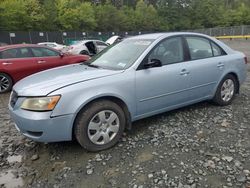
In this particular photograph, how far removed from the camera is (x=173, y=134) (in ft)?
13.3

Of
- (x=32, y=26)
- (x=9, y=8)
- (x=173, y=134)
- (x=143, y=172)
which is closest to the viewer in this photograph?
(x=143, y=172)

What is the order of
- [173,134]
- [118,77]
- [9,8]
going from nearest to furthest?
[118,77], [173,134], [9,8]

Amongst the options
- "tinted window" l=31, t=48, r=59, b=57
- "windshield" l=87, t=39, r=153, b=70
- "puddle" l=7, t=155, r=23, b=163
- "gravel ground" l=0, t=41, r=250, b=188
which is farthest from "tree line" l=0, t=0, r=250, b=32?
"gravel ground" l=0, t=41, r=250, b=188

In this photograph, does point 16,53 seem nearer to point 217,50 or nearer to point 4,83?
point 4,83

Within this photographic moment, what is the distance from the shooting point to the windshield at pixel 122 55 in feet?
13.4

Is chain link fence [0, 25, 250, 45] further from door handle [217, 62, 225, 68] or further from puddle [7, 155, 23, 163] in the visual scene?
door handle [217, 62, 225, 68]

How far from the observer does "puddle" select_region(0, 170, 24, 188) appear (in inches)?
120

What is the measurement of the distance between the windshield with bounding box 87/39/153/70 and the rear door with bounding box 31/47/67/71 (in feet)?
12.9

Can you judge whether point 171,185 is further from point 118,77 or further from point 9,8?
point 9,8

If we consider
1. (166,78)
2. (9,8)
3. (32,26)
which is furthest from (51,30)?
(166,78)

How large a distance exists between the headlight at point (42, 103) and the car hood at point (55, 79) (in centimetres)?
8

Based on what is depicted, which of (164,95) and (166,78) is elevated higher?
(166,78)

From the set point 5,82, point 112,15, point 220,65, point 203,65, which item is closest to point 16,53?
point 5,82

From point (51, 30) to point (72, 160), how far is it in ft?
129
